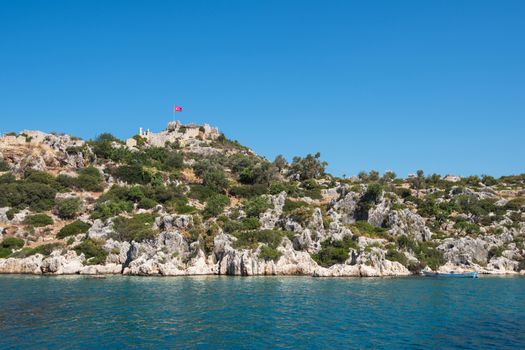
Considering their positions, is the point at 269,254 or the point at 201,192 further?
the point at 201,192

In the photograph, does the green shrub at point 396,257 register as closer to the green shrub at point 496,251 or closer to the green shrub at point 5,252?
the green shrub at point 496,251

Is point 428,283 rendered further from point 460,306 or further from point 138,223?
point 138,223

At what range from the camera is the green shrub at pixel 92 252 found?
48.7 m

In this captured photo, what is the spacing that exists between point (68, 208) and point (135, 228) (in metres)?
15.1

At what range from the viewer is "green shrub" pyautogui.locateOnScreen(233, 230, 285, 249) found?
162 ft

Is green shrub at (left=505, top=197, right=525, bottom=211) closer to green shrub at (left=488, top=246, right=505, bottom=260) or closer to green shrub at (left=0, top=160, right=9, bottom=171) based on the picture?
green shrub at (left=488, top=246, right=505, bottom=260)

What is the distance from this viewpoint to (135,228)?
5344 cm

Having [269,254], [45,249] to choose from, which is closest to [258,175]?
[269,254]

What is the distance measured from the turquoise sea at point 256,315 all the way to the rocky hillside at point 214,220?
816 centimetres

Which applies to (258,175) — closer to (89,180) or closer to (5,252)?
(89,180)

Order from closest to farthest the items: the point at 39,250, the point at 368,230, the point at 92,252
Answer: the point at 92,252 < the point at 39,250 < the point at 368,230

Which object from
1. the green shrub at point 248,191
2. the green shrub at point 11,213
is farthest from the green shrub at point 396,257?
the green shrub at point 11,213

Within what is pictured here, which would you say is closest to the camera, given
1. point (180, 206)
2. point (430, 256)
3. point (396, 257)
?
point (396, 257)

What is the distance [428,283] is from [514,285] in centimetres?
764
